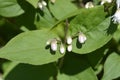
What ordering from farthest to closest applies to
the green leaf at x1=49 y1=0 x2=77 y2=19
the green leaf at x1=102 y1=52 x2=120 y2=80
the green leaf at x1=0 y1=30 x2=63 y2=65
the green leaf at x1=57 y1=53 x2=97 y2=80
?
the green leaf at x1=49 y1=0 x2=77 y2=19
the green leaf at x1=57 y1=53 x2=97 y2=80
the green leaf at x1=102 y1=52 x2=120 y2=80
the green leaf at x1=0 y1=30 x2=63 y2=65

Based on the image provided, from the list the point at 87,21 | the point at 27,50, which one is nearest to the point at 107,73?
the point at 87,21

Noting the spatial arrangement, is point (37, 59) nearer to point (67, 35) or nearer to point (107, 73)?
point (67, 35)

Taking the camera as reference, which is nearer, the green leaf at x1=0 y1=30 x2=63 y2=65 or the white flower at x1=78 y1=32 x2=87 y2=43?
the green leaf at x1=0 y1=30 x2=63 y2=65

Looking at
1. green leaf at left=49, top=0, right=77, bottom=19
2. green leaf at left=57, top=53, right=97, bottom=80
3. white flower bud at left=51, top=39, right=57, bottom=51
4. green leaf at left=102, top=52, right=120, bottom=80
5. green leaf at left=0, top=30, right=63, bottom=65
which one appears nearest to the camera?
green leaf at left=0, top=30, right=63, bottom=65

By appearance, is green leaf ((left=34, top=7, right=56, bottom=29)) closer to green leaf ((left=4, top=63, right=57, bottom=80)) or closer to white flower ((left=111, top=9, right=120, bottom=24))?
green leaf ((left=4, top=63, right=57, bottom=80))

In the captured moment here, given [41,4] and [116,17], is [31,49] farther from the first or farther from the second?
[116,17]

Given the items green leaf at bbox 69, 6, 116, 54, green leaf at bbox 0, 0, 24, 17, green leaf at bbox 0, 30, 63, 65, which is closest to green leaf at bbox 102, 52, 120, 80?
green leaf at bbox 69, 6, 116, 54
